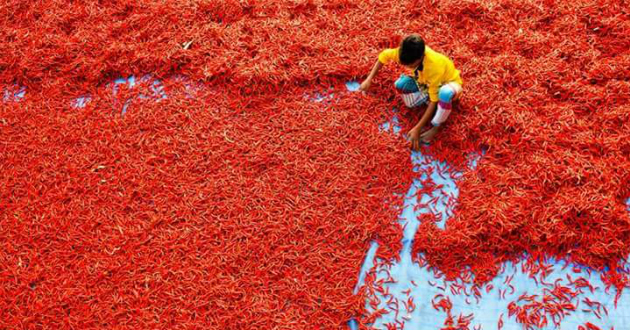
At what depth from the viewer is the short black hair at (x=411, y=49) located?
10.6ft

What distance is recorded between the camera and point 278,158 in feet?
12.4

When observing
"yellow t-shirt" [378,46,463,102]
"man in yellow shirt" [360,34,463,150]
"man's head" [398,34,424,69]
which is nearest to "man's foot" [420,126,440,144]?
"man in yellow shirt" [360,34,463,150]

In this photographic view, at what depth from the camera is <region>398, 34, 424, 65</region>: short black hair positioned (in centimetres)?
322

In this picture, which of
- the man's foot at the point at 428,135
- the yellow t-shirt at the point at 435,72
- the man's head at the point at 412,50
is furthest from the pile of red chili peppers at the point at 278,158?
the man's head at the point at 412,50

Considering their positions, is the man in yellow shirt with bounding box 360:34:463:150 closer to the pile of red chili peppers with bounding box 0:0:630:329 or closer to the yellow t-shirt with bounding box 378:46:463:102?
the yellow t-shirt with bounding box 378:46:463:102

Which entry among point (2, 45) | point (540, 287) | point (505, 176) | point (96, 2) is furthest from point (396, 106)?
point (2, 45)

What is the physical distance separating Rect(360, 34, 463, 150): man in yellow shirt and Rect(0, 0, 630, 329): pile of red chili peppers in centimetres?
18

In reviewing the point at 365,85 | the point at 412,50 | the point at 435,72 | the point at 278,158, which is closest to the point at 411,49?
the point at 412,50

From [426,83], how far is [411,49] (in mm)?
398

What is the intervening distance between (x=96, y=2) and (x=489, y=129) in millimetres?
4260

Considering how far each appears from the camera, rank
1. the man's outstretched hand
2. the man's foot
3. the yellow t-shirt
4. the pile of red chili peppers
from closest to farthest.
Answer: the pile of red chili peppers, the yellow t-shirt, the man's foot, the man's outstretched hand

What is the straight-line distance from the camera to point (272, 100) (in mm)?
4156

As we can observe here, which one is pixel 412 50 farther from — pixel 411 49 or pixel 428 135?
pixel 428 135

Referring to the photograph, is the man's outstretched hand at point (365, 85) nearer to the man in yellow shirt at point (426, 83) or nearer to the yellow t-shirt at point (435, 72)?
the man in yellow shirt at point (426, 83)
